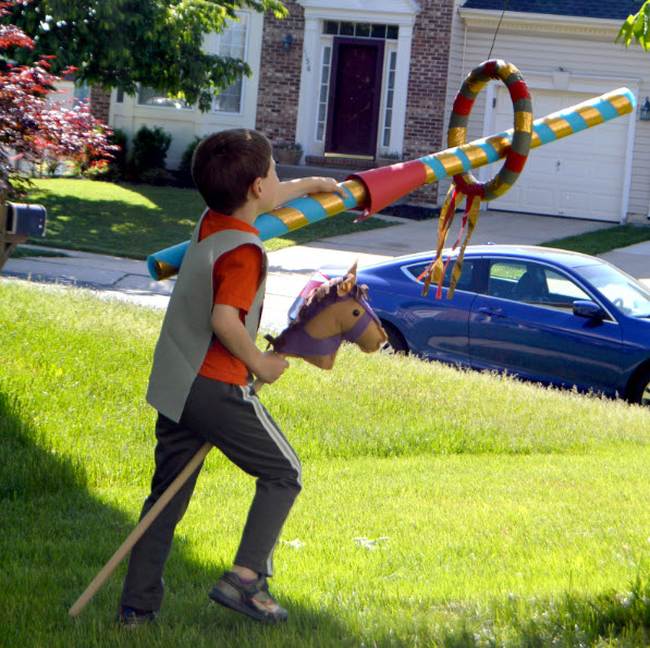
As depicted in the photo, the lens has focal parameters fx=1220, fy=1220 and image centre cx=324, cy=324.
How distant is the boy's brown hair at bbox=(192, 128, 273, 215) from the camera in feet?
11.6

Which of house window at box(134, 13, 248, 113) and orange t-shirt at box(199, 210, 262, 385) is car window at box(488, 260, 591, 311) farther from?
house window at box(134, 13, 248, 113)

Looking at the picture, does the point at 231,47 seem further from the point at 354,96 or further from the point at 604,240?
the point at 604,240

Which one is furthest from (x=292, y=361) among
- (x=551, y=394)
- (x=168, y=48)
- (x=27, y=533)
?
(x=168, y=48)

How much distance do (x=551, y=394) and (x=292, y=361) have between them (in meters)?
2.08

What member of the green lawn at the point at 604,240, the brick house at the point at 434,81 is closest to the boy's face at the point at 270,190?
the green lawn at the point at 604,240

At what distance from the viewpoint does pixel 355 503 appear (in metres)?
5.96

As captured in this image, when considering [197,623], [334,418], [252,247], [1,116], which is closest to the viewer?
[252,247]

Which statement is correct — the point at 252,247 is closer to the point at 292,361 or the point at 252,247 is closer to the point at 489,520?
the point at 489,520

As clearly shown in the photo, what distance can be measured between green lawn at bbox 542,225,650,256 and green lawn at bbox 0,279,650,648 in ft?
36.3

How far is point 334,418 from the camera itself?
7.91 meters

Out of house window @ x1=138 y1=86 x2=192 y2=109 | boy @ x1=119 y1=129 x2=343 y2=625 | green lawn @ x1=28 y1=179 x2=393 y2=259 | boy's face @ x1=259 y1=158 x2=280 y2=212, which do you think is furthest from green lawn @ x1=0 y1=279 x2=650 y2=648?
house window @ x1=138 y1=86 x2=192 y2=109

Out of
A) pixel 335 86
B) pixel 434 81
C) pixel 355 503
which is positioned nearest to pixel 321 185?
pixel 355 503

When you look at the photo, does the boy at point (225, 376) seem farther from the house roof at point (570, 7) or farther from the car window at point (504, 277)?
the house roof at point (570, 7)

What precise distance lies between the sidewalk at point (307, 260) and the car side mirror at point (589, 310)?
91.8 inches
